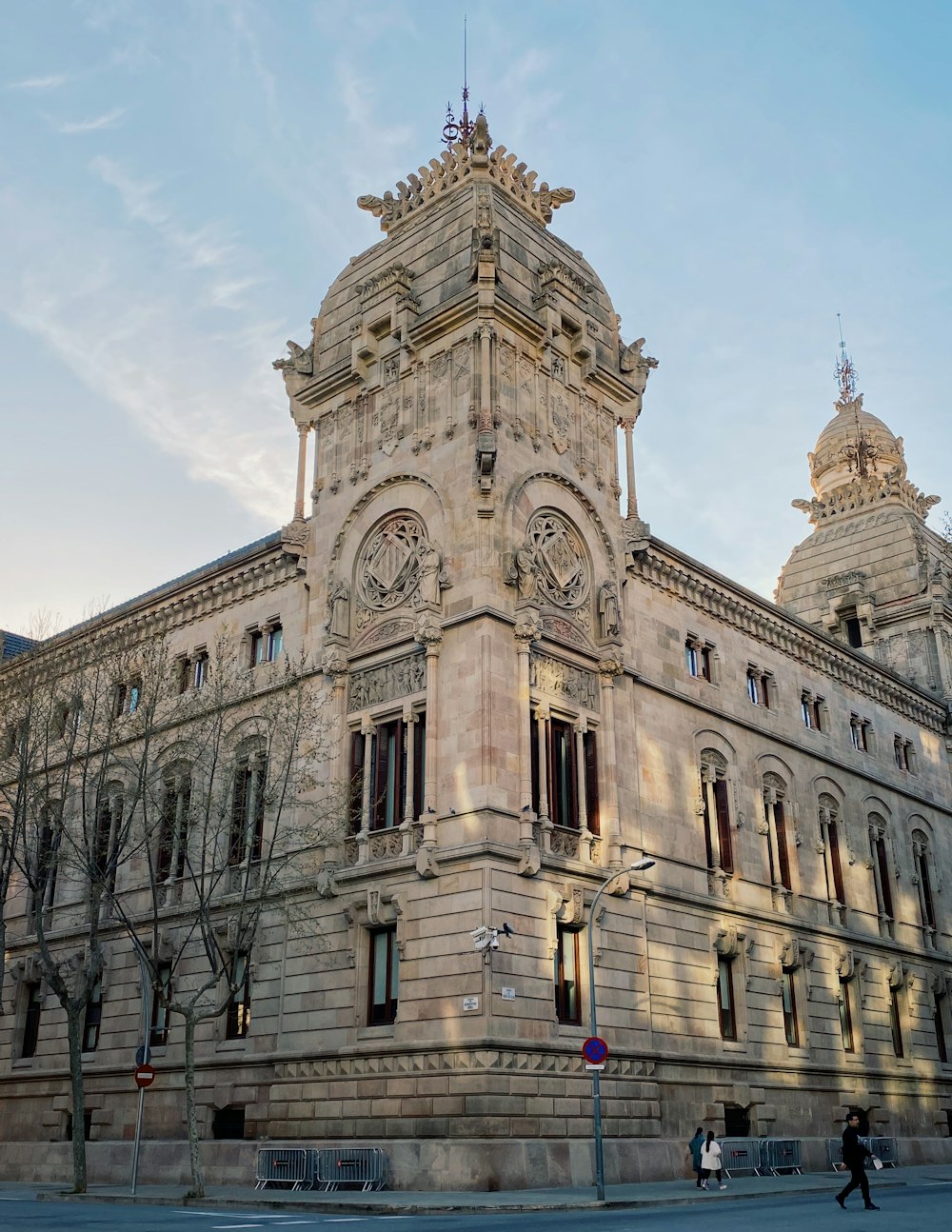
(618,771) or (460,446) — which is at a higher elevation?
(460,446)

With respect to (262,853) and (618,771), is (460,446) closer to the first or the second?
(618,771)

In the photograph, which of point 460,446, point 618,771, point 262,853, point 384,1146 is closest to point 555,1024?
point 384,1146

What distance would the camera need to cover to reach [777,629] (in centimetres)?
4350

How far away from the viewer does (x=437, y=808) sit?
97.3 ft

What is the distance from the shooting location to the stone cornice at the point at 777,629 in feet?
127

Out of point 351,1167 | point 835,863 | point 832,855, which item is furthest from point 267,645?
point 835,863

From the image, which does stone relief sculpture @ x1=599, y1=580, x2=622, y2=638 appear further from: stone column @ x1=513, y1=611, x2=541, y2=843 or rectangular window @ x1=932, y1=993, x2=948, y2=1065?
rectangular window @ x1=932, y1=993, x2=948, y2=1065

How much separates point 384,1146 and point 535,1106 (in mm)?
3529

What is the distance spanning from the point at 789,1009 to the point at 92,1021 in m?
22.2

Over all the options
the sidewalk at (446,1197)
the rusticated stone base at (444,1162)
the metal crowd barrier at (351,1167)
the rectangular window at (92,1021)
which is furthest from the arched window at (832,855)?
the rectangular window at (92,1021)

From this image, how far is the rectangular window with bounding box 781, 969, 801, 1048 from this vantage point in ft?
124

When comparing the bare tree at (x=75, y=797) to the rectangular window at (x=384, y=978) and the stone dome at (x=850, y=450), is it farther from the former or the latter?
the stone dome at (x=850, y=450)

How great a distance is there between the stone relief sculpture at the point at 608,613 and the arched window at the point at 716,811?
6273mm

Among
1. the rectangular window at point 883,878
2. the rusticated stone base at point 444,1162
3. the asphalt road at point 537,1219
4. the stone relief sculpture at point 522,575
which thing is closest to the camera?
the asphalt road at point 537,1219
